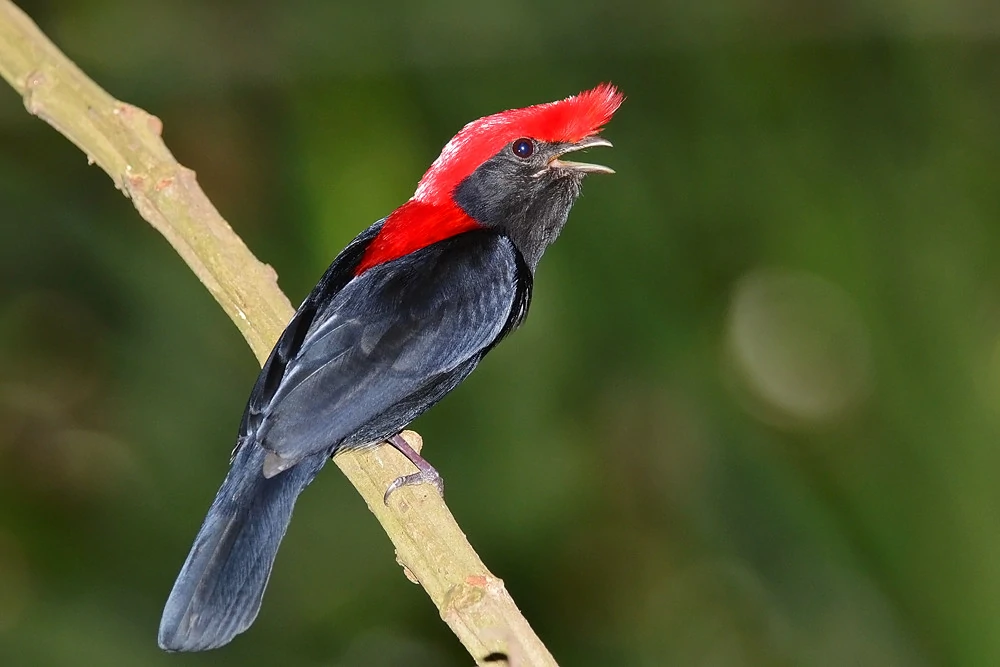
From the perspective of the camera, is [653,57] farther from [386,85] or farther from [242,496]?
[242,496]

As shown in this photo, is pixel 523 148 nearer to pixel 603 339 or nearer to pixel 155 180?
pixel 603 339

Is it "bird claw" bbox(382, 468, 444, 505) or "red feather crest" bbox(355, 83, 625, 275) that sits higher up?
"red feather crest" bbox(355, 83, 625, 275)

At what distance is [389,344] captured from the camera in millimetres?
3449

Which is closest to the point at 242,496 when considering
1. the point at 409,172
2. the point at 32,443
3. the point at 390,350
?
the point at 390,350

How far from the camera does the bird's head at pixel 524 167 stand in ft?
12.7

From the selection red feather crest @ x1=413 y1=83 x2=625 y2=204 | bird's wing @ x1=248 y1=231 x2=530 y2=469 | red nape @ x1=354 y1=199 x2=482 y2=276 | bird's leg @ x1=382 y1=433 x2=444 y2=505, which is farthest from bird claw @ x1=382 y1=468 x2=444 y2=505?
red feather crest @ x1=413 y1=83 x2=625 y2=204

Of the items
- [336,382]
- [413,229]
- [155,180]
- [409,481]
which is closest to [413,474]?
[409,481]

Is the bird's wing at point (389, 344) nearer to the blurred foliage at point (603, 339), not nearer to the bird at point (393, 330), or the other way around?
the bird at point (393, 330)

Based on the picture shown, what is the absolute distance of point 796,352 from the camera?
4457 mm

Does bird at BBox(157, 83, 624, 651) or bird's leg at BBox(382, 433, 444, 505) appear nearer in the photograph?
bird at BBox(157, 83, 624, 651)

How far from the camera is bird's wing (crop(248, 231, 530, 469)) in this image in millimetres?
3279

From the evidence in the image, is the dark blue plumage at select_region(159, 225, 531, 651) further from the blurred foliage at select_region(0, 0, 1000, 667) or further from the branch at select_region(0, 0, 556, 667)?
the blurred foliage at select_region(0, 0, 1000, 667)

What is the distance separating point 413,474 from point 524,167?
115 cm

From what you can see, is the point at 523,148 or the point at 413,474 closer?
the point at 413,474
